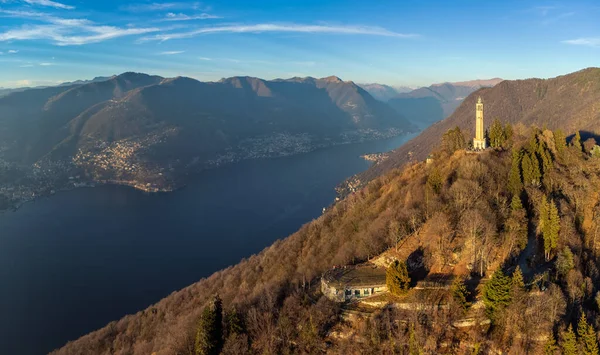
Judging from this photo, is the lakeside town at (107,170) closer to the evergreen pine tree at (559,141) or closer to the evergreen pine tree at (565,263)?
the evergreen pine tree at (559,141)

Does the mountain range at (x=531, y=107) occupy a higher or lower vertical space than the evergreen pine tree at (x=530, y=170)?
higher

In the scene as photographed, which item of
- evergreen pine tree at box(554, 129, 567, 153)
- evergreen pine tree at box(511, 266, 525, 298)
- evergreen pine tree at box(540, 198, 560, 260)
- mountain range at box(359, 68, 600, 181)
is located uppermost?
mountain range at box(359, 68, 600, 181)

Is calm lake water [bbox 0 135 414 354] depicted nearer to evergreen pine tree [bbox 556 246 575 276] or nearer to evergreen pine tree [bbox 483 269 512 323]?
evergreen pine tree [bbox 483 269 512 323]

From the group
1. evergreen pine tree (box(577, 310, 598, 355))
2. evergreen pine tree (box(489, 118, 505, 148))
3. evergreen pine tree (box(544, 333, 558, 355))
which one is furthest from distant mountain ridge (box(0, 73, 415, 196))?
evergreen pine tree (box(577, 310, 598, 355))

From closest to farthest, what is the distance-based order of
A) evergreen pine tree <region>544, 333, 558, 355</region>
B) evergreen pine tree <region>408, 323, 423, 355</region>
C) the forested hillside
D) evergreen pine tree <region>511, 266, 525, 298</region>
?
1. evergreen pine tree <region>544, 333, 558, 355</region>
2. evergreen pine tree <region>408, 323, 423, 355</region>
3. the forested hillside
4. evergreen pine tree <region>511, 266, 525, 298</region>

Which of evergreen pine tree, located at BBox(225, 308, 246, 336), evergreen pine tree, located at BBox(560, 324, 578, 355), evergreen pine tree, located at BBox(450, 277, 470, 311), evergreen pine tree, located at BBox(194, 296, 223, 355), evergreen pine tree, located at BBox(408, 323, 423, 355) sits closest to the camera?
evergreen pine tree, located at BBox(560, 324, 578, 355)

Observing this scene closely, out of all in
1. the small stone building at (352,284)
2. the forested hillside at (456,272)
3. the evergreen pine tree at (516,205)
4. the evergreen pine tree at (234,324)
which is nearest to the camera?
the forested hillside at (456,272)

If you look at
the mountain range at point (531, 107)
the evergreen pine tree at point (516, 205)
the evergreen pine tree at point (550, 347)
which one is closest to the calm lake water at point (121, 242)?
the mountain range at point (531, 107)
